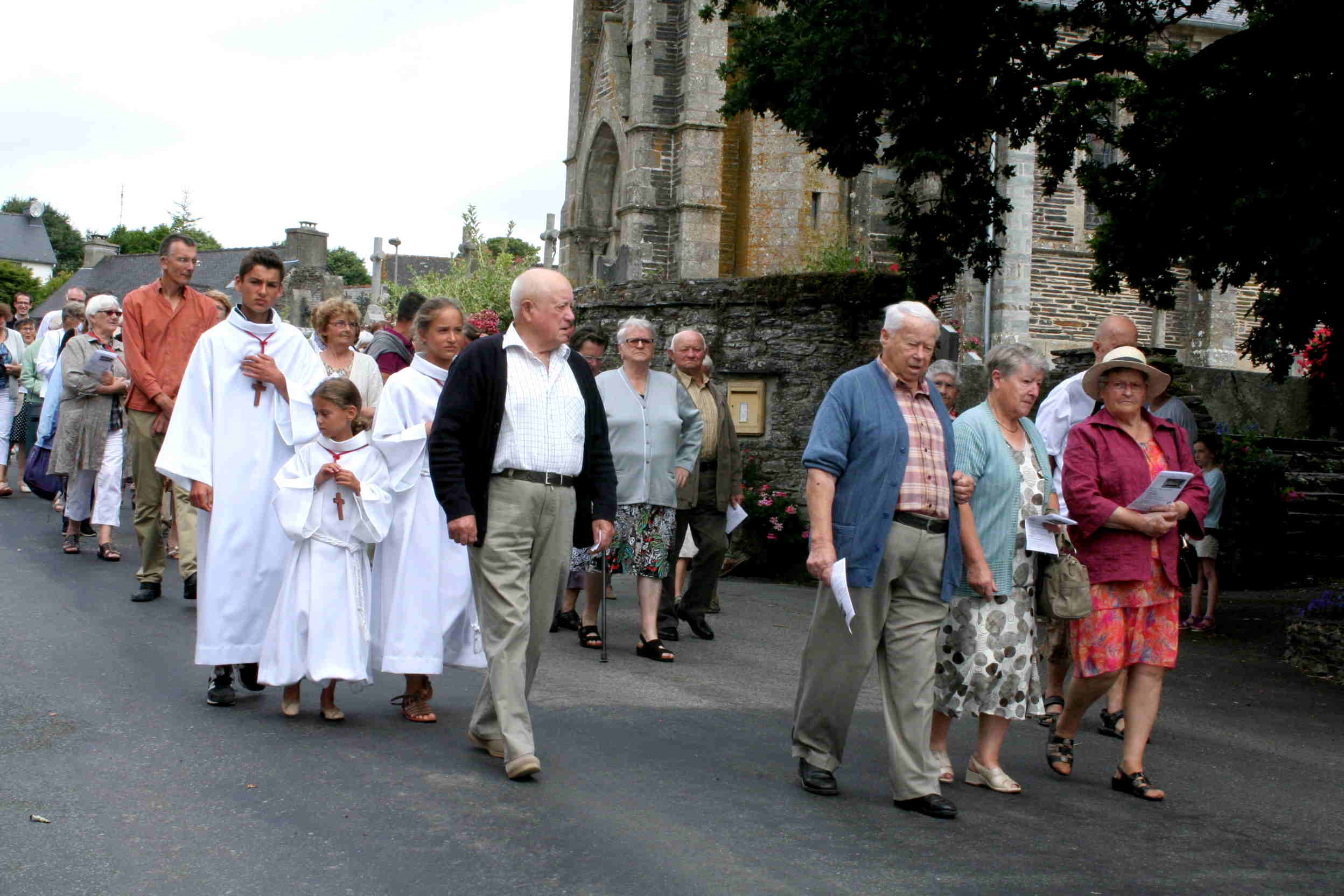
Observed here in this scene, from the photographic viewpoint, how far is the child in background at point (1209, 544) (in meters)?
12.0

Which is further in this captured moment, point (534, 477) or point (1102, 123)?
point (1102, 123)

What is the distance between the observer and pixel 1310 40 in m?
10.2

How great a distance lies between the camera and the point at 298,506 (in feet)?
21.4

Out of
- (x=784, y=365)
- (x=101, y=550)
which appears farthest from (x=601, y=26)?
(x=101, y=550)

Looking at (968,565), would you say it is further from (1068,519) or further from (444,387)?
(444,387)

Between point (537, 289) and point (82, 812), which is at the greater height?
point (537, 289)

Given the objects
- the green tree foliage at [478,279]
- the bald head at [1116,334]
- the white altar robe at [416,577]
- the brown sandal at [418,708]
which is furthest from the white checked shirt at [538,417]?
the green tree foliage at [478,279]

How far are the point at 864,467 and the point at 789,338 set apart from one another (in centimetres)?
916

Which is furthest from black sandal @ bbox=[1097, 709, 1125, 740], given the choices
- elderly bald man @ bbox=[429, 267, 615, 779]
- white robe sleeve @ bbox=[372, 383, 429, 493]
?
white robe sleeve @ bbox=[372, 383, 429, 493]

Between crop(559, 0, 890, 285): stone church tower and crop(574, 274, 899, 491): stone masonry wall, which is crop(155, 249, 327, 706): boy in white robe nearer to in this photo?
crop(574, 274, 899, 491): stone masonry wall

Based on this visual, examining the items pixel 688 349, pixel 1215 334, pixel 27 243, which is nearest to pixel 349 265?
pixel 27 243

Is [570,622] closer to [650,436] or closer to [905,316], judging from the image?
[650,436]

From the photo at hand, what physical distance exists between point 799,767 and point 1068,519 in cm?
161

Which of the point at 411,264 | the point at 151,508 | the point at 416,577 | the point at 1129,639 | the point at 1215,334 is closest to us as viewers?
the point at 1129,639
